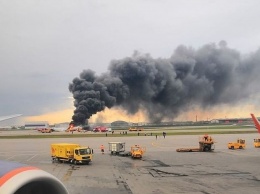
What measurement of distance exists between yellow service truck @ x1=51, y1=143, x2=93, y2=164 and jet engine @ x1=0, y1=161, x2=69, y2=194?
32.1 m

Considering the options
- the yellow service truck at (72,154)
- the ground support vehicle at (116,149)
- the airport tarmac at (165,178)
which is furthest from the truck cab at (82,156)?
the ground support vehicle at (116,149)

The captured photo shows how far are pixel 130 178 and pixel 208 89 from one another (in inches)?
5028

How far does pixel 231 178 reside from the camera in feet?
88.2

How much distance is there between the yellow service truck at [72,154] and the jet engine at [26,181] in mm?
32111

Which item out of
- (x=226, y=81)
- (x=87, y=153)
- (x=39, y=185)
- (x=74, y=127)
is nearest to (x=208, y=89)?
(x=226, y=81)

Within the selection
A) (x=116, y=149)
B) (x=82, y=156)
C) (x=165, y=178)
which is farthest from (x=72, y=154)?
(x=165, y=178)

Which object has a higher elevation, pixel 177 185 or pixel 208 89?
pixel 208 89

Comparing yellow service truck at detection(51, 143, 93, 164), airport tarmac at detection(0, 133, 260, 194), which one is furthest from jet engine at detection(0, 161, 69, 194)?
yellow service truck at detection(51, 143, 93, 164)

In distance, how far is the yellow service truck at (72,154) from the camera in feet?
124

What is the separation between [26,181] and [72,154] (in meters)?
34.3

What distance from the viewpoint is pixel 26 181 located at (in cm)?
522

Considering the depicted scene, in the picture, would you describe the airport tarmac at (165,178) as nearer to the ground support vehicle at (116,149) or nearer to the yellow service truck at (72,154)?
the yellow service truck at (72,154)

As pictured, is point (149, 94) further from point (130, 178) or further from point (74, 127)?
point (130, 178)

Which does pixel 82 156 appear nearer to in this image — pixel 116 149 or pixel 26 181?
pixel 116 149
